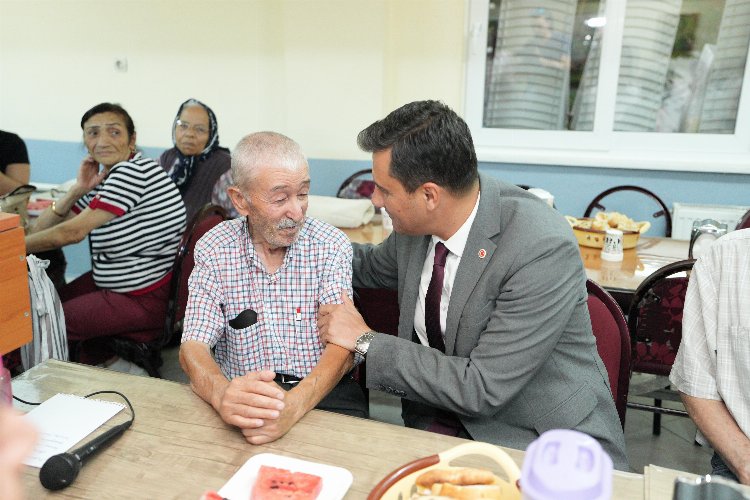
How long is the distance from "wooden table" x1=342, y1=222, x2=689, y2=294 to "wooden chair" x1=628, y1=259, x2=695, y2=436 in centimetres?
13

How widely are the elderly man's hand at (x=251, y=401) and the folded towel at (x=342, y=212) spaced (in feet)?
5.16

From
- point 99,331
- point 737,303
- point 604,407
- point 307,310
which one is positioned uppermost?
point 737,303

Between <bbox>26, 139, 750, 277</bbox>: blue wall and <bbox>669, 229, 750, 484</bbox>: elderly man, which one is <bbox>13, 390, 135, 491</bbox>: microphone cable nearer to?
<bbox>669, 229, 750, 484</bbox>: elderly man

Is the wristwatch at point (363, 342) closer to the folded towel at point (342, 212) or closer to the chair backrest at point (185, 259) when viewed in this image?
the chair backrest at point (185, 259)

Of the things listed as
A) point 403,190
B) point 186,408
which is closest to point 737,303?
point 403,190

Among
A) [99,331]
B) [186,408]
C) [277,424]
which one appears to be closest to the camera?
[277,424]

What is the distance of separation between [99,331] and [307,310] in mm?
1220

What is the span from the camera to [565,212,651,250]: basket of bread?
2.51 metres

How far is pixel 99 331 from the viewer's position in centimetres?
244

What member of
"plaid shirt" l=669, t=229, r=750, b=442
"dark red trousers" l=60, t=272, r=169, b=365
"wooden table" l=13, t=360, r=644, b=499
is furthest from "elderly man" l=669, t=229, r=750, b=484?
"dark red trousers" l=60, t=272, r=169, b=365

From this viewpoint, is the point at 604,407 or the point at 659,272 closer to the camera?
the point at 604,407

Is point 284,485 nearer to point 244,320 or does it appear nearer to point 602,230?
point 244,320

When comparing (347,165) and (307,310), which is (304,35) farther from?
(307,310)

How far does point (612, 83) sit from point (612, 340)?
2.61 meters
